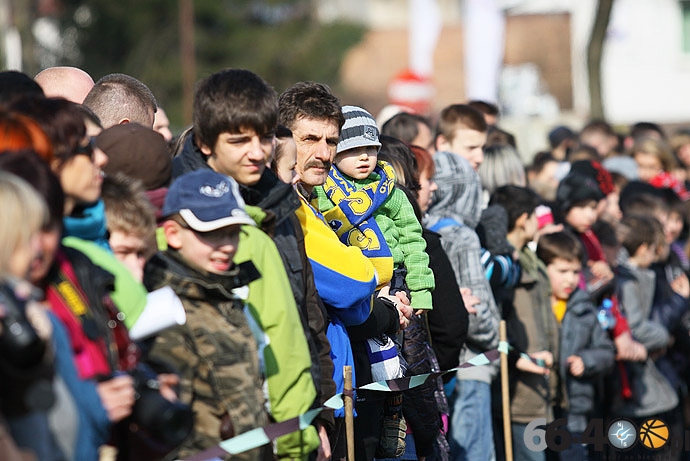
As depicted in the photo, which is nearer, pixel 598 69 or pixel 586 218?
pixel 586 218

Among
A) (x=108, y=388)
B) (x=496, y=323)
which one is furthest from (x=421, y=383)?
(x=108, y=388)

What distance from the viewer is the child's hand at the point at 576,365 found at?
8.74 metres

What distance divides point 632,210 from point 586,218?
6.38 ft

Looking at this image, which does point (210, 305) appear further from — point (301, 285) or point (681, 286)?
point (681, 286)

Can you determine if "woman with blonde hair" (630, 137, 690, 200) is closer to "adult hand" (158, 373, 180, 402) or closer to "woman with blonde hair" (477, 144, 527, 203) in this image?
"woman with blonde hair" (477, 144, 527, 203)

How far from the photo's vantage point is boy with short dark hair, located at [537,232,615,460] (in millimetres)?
8805

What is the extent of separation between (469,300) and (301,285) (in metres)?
2.52

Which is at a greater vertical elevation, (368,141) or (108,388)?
(368,141)

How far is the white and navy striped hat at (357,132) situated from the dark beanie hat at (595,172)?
12.9 feet

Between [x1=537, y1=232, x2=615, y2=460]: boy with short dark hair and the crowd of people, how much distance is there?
0.02 metres

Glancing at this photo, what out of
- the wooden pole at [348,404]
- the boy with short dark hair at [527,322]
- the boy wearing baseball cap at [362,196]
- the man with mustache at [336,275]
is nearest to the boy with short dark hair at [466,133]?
the boy with short dark hair at [527,322]

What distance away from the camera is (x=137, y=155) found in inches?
193

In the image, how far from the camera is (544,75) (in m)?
38.6

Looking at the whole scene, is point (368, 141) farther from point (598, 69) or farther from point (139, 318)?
point (598, 69)
